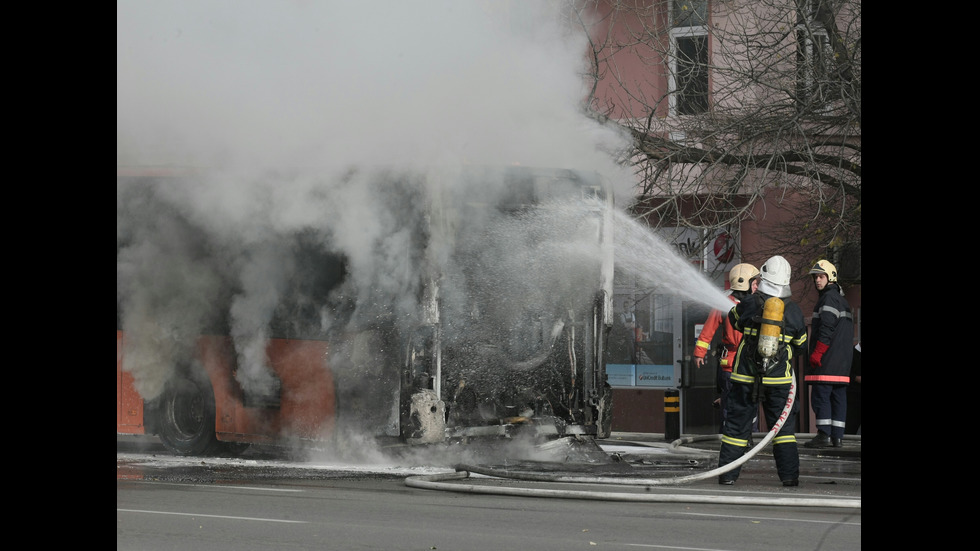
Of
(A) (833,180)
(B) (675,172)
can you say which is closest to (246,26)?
(B) (675,172)

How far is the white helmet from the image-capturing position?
8.30 meters

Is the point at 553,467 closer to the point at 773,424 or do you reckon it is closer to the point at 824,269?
the point at 773,424

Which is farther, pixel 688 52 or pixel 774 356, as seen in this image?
pixel 688 52

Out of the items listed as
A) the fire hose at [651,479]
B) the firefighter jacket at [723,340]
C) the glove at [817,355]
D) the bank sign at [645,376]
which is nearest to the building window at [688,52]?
the firefighter jacket at [723,340]

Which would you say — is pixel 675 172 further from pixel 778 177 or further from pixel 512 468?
pixel 512 468

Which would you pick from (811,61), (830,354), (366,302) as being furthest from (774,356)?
(811,61)

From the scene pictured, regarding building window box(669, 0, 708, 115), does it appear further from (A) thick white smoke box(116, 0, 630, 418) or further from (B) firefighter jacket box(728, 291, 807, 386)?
(B) firefighter jacket box(728, 291, 807, 386)

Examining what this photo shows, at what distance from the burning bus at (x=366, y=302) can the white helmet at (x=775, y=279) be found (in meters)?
1.66

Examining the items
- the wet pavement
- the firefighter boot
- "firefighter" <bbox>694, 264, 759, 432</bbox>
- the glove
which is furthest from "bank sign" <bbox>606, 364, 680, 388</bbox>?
the glove

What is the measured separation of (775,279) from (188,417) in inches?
211

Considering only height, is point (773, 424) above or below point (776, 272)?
below

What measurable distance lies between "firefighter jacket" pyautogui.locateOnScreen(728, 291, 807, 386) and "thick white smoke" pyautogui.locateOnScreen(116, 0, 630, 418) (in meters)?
2.16

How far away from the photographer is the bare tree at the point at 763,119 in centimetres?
1149

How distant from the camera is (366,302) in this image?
9.11 m
